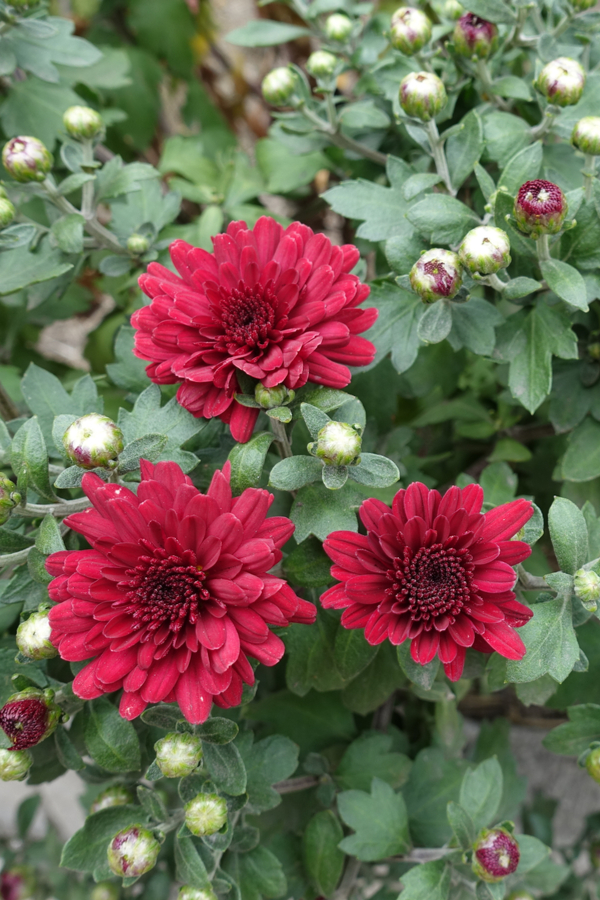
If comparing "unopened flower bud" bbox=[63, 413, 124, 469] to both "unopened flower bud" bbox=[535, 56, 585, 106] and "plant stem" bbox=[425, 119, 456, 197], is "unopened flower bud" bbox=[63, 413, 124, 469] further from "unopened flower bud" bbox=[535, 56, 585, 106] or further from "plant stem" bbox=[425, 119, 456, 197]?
"unopened flower bud" bbox=[535, 56, 585, 106]

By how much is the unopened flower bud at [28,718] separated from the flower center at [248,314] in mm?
422

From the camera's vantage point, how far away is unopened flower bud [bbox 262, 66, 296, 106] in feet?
3.28

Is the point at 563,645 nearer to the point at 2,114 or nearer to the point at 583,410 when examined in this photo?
the point at 583,410

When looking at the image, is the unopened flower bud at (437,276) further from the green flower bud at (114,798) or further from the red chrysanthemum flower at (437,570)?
the green flower bud at (114,798)

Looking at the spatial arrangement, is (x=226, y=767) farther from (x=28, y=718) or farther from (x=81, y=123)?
(x=81, y=123)

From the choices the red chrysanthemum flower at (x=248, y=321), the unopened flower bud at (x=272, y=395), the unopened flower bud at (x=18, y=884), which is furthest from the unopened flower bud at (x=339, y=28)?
the unopened flower bud at (x=18, y=884)

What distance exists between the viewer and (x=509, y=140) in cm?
95

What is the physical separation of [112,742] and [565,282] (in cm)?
71

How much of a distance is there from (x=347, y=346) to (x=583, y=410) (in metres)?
0.44

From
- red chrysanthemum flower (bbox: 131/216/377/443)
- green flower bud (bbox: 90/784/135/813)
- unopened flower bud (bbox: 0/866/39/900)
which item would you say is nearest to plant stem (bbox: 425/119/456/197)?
red chrysanthemum flower (bbox: 131/216/377/443)

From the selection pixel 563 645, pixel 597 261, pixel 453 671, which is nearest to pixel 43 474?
pixel 453 671

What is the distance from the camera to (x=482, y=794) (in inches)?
36.4

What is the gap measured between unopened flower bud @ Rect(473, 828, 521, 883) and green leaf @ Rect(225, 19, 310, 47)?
3.96ft

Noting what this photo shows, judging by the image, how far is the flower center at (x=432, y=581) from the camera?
0.65 metres
